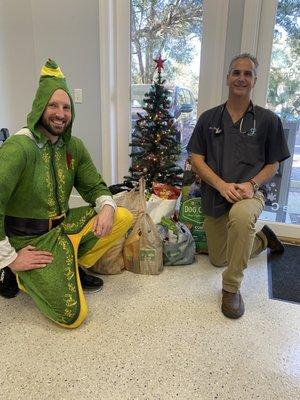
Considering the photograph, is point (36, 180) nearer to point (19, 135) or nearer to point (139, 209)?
point (19, 135)

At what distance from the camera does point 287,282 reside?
2.08 metres

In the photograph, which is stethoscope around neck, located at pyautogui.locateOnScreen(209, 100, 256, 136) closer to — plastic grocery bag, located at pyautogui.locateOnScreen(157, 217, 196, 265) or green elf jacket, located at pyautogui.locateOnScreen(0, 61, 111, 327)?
plastic grocery bag, located at pyautogui.locateOnScreen(157, 217, 196, 265)

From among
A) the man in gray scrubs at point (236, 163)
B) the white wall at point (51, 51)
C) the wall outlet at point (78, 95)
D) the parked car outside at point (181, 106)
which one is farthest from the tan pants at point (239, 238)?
the wall outlet at point (78, 95)

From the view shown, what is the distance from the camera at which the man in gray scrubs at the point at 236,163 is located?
1.75m

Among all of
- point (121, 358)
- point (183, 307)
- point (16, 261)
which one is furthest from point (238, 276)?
point (16, 261)

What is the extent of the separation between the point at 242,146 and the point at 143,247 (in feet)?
2.83

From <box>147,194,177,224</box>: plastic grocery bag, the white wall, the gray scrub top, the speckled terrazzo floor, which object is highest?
the white wall

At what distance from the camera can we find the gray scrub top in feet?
Answer: 6.36

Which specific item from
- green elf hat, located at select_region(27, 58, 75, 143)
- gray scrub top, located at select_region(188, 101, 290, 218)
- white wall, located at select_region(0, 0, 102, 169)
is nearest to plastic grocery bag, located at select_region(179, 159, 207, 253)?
gray scrub top, located at select_region(188, 101, 290, 218)

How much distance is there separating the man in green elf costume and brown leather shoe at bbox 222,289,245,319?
709 millimetres

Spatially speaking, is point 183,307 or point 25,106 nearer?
point 183,307

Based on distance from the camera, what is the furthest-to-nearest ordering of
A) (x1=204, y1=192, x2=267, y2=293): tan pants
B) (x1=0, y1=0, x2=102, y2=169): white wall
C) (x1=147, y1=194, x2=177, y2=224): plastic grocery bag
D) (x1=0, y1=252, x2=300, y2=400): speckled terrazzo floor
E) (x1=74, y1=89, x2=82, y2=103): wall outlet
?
1. (x1=74, y1=89, x2=82, y2=103): wall outlet
2. (x1=0, y1=0, x2=102, y2=169): white wall
3. (x1=147, y1=194, x2=177, y2=224): plastic grocery bag
4. (x1=204, y1=192, x2=267, y2=293): tan pants
5. (x1=0, y1=252, x2=300, y2=400): speckled terrazzo floor

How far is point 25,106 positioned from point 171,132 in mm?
1434

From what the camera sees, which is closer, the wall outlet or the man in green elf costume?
the man in green elf costume
